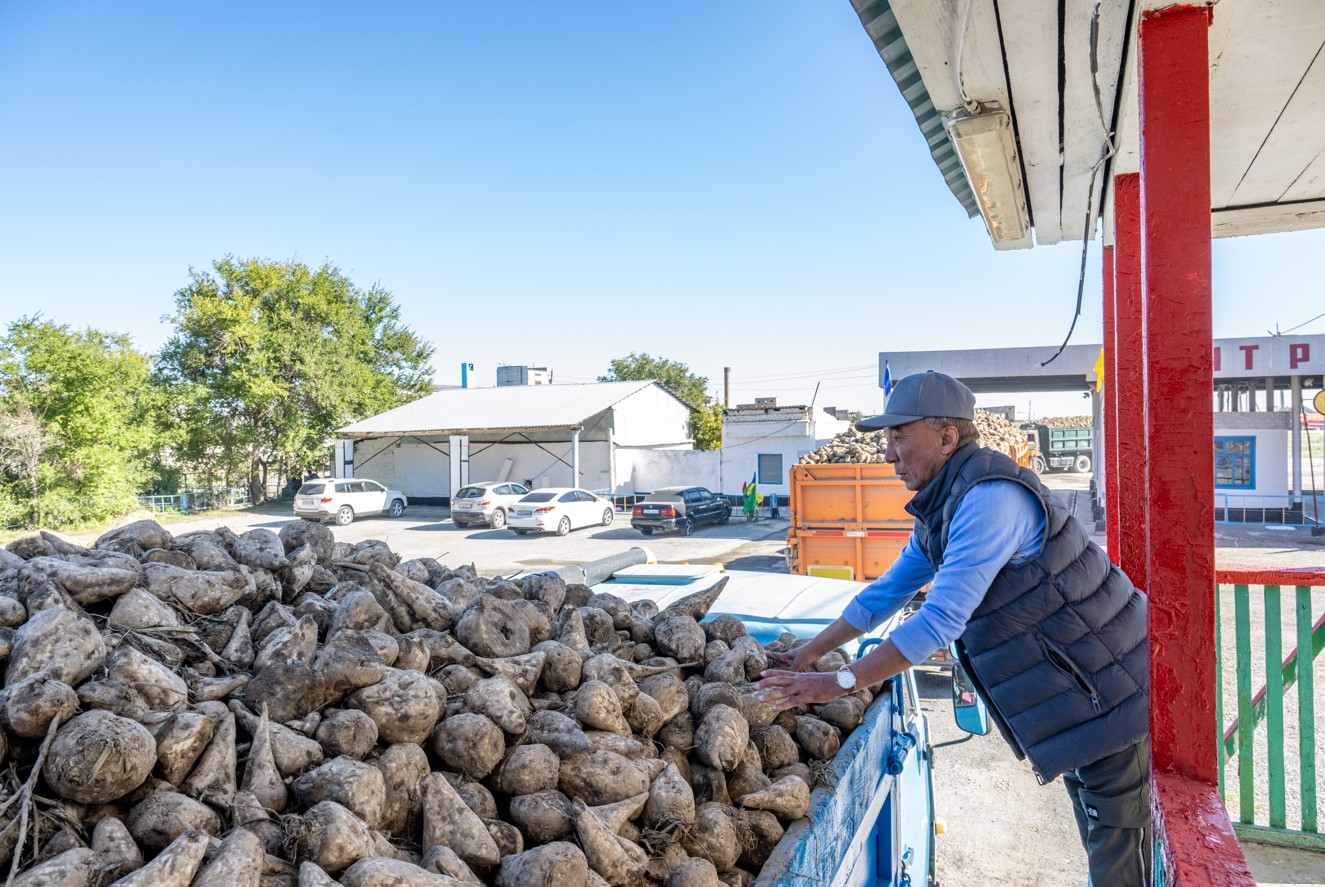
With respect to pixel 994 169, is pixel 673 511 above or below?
below

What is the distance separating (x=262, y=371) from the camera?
104 feet

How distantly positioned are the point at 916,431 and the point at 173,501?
3246 centimetres

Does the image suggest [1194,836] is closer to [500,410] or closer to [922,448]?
[922,448]

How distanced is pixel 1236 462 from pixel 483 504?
19694 millimetres

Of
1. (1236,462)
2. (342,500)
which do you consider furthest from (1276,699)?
(342,500)

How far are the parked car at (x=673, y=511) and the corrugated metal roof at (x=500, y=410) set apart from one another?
5.71m

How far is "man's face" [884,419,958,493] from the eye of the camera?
2.48 meters

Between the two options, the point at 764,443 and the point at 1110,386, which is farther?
the point at 764,443

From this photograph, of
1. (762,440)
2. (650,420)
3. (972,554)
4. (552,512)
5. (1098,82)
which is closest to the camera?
(972,554)

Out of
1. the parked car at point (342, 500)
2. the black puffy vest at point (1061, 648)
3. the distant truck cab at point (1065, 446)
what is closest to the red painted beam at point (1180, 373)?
the black puffy vest at point (1061, 648)

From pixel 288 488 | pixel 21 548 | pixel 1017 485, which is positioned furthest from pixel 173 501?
pixel 1017 485

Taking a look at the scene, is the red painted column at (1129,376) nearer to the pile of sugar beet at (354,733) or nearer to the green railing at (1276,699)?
the green railing at (1276,699)

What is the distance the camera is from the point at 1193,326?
1.76 metres

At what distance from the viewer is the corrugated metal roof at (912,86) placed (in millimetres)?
2262
